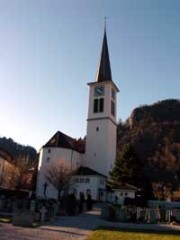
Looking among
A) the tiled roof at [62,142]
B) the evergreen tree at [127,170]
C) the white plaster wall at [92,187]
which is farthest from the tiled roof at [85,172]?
the evergreen tree at [127,170]

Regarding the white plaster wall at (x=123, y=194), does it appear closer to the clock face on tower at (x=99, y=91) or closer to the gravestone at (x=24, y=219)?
the clock face on tower at (x=99, y=91)

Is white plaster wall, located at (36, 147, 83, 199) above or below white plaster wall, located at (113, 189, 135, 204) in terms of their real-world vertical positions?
above

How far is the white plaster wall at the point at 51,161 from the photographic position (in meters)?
54.8

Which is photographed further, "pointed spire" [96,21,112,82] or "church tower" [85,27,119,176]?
"pointed spire" [96,21,112,82]

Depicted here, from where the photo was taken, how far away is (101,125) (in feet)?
195

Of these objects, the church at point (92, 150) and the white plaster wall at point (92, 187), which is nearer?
the white plaster wall at point (92, 187)

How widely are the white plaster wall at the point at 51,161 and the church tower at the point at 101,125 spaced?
3434mm

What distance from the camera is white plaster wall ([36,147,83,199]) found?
180 ft

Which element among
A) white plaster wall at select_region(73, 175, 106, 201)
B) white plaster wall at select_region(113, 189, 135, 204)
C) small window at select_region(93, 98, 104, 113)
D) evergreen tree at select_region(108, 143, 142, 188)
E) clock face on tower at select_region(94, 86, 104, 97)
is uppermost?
clock face on tower at select_region(94, 86, 104, 97)

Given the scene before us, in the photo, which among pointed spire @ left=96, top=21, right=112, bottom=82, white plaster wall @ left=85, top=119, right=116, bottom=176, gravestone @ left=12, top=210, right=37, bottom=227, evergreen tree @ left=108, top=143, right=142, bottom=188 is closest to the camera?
gravestone @ left=12, top=210, right=37, bottom=227

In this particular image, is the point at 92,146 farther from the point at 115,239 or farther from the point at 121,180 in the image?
the point at 115,239

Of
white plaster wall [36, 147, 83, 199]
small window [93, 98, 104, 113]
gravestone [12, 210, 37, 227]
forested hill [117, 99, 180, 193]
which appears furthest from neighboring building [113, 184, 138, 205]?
forested hill [117, 99, 180, 193]

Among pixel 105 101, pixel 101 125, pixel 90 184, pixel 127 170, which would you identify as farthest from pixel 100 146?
pixel 127 170

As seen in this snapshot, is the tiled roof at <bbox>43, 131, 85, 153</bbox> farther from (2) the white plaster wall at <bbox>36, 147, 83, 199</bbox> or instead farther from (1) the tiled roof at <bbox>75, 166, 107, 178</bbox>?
(1) the tiled roof at <bbox>75, 166, 107, 178</bbox>
